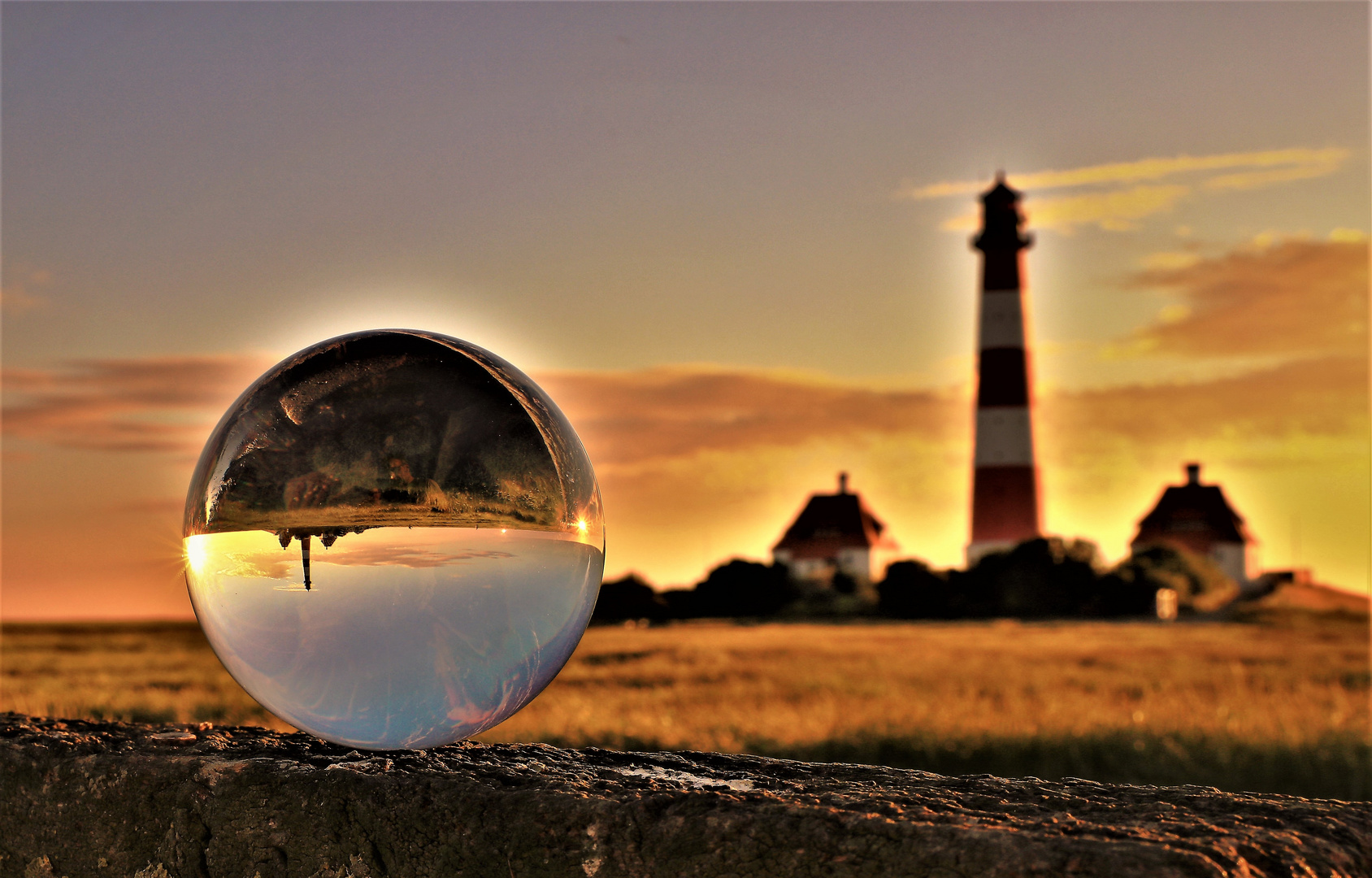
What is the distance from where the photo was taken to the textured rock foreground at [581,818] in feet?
7.09

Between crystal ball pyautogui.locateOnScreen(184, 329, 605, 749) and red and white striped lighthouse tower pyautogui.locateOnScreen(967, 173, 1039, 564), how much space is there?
35827mm

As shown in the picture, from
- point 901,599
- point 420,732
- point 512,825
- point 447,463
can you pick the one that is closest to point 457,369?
point 447,463

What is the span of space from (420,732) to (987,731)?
23.2ft

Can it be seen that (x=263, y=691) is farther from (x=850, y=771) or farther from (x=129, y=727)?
(x=850, y=771)

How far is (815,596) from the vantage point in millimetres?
44094

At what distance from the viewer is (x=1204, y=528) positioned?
4941 centimetres

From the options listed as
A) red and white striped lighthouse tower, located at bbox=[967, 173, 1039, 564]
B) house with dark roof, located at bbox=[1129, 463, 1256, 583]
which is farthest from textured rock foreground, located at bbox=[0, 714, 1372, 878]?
house with dark roof, located at bbox=[1129, 463, 1256, 583]

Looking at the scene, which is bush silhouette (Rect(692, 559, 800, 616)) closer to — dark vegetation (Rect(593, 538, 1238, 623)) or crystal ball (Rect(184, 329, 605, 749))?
dark vegetation (Rect(593, 538, 1238, 623))

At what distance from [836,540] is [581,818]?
48515mm

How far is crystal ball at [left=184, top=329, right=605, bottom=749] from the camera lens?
273 centimetres

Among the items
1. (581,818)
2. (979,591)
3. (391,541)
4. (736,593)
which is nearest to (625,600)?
(736,593)

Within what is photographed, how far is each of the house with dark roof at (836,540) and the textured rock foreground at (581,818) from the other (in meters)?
46.0

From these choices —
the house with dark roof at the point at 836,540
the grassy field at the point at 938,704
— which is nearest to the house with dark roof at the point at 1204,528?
the house with dark roof at the point at 836,540

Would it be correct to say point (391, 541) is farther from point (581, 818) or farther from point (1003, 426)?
point (1003, 426)
